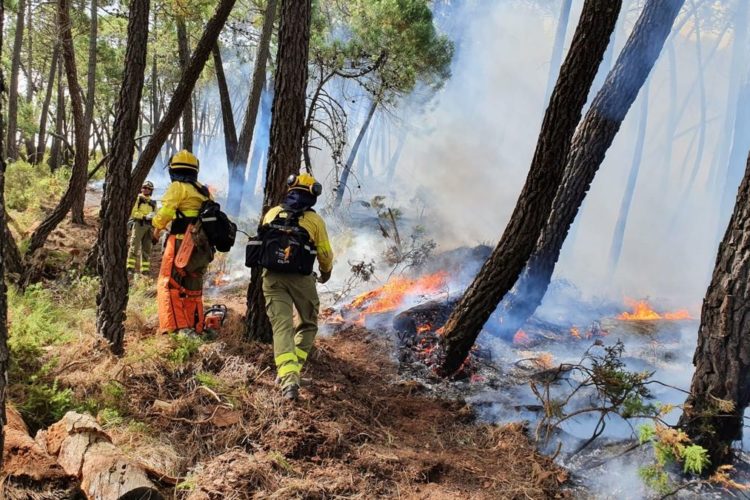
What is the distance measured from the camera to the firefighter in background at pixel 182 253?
495 cm

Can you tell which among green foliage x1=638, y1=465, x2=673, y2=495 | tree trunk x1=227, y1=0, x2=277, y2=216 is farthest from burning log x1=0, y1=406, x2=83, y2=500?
tree trunk x1=227, y1=0, x2=277, y2=216

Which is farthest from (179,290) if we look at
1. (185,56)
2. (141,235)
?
(185,56)

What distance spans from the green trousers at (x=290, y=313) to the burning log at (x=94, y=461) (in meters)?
1.68

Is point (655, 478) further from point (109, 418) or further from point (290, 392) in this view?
point (109, 418)

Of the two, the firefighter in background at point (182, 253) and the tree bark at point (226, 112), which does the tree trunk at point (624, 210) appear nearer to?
the tree bark at point (226, 112)

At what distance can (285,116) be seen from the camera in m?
4.86

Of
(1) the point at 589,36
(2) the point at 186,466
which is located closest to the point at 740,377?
(1) the point at 589,36

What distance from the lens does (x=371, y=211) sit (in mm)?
17828

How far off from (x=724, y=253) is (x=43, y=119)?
22.1 meters

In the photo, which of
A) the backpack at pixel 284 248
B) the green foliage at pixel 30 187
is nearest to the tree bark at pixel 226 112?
the green foliage at pixel 30 187

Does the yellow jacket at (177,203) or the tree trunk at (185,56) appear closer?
the yellow jacket at (177,203)

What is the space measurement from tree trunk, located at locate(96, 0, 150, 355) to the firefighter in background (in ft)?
1.84

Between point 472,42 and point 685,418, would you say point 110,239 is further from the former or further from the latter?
point 472,42

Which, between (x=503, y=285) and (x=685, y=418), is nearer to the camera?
(x=685, y=418)
